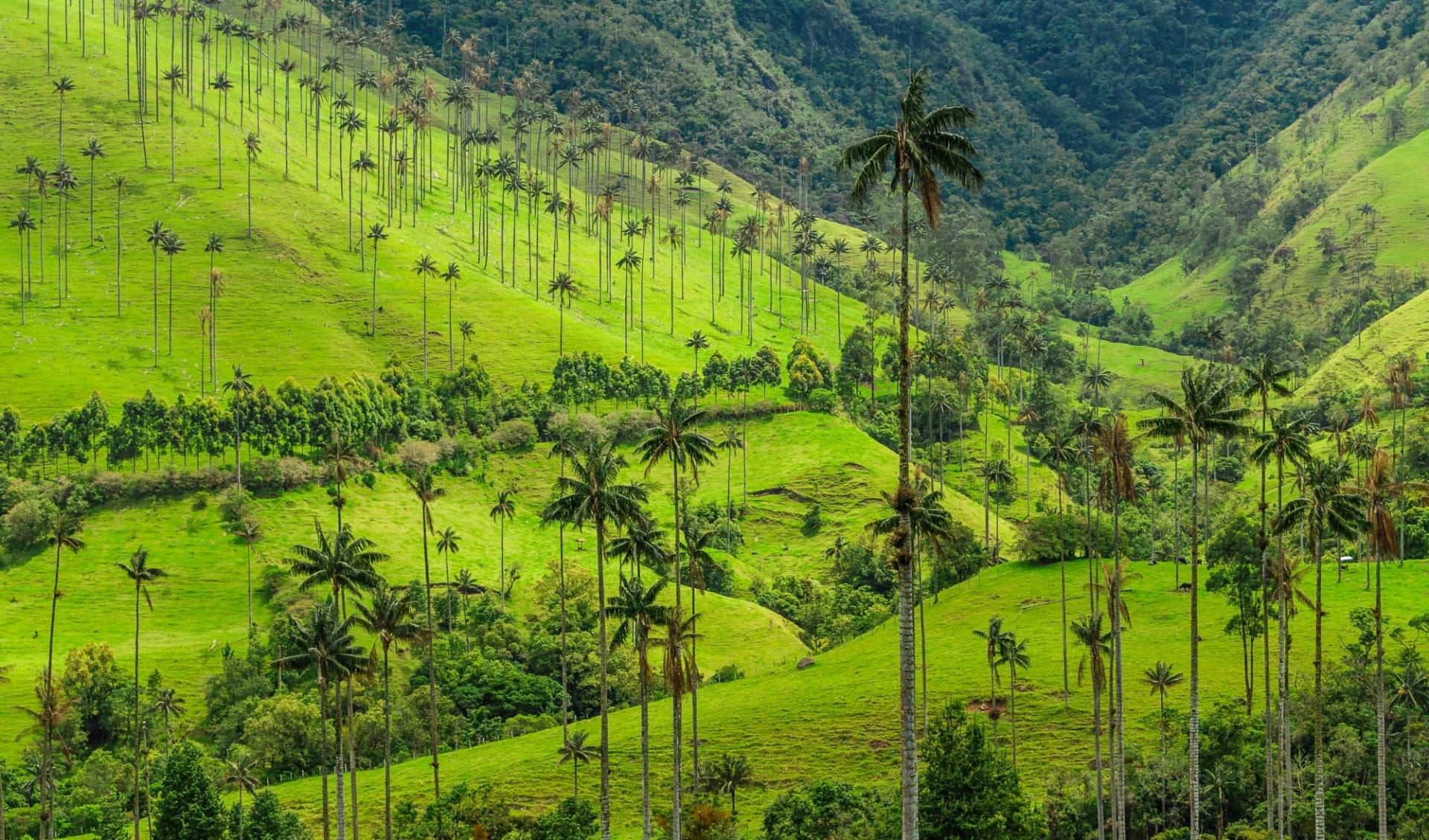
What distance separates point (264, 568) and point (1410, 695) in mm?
124891

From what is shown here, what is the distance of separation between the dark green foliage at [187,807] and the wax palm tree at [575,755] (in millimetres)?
25626

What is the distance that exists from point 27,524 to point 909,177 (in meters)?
151

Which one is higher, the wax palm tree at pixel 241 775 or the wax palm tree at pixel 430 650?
the wax palm tree at pixel 430 650

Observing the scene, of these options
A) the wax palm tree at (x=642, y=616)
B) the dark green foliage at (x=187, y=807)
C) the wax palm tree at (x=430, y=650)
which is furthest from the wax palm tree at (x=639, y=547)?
the dark green foliage at (x=187, y=807)

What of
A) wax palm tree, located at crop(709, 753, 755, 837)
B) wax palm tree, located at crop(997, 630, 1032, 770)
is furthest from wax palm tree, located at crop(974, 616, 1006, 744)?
wax palm tree, located at crop(709, 753, 755, 837)

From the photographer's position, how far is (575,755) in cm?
11031

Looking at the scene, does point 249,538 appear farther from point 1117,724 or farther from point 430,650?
point 1117,724

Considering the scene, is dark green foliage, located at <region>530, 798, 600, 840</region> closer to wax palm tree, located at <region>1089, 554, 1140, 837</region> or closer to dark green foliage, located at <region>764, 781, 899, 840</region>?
dark green foliage, located at <region>764, 781, 899, 840</region>

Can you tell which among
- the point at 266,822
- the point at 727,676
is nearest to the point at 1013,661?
the point at 727,676

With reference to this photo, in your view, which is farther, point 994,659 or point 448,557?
point 448,557

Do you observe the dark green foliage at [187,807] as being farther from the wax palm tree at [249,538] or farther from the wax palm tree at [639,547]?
the wax palm tree at [249,538]

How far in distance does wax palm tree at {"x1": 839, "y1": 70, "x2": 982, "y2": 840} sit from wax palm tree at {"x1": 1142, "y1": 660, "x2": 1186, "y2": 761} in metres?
60.2

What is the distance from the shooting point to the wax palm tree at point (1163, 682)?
349 feet

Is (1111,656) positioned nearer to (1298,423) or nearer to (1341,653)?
(1298,423)
